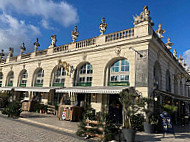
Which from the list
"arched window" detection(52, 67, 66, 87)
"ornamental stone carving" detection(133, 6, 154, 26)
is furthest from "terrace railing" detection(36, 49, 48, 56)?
"ornamental stone carving" detection(133, 6, 154, 26)

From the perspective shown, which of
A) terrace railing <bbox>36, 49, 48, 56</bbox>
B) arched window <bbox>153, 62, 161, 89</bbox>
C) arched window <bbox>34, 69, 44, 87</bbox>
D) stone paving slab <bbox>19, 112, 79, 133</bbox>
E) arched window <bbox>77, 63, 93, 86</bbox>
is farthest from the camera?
terrace railing <bbox>36, 49, 48, 56</bbox>

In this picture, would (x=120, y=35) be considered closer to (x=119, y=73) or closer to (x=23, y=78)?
(x=119, y=73)

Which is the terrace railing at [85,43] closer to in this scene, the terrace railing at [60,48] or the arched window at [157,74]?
the terrace railing at [60,48]

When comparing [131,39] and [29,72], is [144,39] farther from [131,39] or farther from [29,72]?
[29,72]

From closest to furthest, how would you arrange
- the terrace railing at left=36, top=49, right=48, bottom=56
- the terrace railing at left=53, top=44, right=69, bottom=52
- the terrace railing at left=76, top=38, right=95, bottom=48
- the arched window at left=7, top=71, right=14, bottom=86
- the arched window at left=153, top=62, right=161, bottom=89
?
the arched window at left=153, top=62, right=161, bottom=89, the terrace railing at left=76, top=38, right=95, bottom=48, the terrace railing at left=53, top=44, right=69, bottom=52, the terrace railing at left=36, top=49, right=48, bottom=56, the arched window at left=7, top=71, right=14, bottom=86

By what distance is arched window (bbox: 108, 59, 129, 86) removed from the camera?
11328mm

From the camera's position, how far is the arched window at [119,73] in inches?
446

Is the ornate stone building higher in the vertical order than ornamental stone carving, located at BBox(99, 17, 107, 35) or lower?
lower

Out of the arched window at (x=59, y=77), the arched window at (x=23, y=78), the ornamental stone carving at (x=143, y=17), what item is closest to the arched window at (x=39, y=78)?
the arched window at (x=59, y=77)

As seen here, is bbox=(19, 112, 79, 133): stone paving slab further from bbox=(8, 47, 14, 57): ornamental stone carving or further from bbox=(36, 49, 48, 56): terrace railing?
bbox=(8, 47, 14, 57): ornamental stone carving

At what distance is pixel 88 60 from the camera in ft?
44.2

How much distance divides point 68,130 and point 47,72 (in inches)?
402

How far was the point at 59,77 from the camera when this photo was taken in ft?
51.9

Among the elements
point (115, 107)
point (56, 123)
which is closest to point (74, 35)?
point (115, 107)
